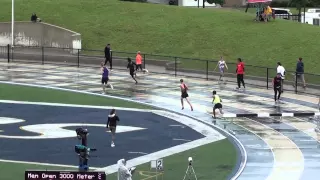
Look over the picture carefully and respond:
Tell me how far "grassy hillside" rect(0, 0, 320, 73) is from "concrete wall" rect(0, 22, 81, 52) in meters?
1.72

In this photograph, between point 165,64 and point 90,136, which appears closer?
point 90,136

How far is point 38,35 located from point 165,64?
11656 mm

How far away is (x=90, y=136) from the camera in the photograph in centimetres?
2695

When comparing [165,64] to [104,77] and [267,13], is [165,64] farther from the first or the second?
[267,13]

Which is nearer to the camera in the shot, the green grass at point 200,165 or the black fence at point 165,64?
the green grass at point 200,165

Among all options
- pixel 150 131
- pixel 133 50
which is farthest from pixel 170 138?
pixel 133 50

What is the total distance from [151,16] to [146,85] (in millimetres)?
20071

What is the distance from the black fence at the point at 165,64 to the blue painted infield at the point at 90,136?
12184 millimetres

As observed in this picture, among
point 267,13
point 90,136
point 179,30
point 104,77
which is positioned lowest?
point 90,136

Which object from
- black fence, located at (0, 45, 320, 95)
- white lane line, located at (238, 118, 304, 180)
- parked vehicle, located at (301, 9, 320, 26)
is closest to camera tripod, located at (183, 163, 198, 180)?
white lane line, located at (238, 118, 304, 180)

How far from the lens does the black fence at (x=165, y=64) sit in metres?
40.8

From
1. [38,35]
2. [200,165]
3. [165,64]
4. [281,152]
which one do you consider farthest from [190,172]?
[38,35]

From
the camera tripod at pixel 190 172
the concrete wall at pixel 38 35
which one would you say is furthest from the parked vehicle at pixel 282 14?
the camera tripod at pixel 190 172

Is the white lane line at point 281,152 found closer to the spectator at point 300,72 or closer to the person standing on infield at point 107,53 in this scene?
the spectator at point 300,72
